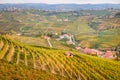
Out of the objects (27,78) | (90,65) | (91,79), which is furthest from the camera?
(90,65)

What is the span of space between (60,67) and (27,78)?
107ft

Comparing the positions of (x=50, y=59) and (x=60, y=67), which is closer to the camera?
(x=60, y=67)

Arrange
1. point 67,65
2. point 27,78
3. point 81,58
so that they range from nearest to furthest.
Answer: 1. point 27,78
2. point 67,65
3. point 81,58

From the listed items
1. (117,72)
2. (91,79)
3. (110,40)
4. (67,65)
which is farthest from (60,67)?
(110,40)

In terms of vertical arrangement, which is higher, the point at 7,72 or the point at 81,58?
the point at 7,72

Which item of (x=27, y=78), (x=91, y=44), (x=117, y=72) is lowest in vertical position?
(x=91, y=44)

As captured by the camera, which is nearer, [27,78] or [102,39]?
[27,78]

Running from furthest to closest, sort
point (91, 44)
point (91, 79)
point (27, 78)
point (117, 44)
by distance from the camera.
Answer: point (91, 44)
point (117, 44)
point (91, 79)
point (27, 78)

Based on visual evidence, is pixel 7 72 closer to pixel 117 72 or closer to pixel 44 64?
pixel 44 64

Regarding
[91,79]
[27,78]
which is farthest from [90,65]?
[27,78]

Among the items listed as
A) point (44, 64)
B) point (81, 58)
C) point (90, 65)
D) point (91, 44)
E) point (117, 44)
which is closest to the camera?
point (44, 64)

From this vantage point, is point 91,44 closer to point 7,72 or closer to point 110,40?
point 110,40

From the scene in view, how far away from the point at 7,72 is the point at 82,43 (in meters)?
152

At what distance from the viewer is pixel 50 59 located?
76.9 m
